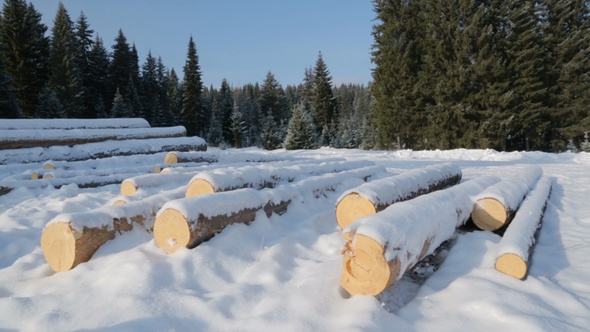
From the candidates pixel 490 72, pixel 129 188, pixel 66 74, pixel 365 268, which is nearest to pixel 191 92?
pixel 66 74

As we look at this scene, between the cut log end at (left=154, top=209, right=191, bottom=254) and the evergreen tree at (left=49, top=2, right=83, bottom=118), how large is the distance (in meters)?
32.3

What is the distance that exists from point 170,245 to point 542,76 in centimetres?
2579

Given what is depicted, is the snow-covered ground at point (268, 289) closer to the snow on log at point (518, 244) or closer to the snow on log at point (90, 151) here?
the snow on log at point (518, 244)

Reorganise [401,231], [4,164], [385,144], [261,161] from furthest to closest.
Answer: [385,144] → [261,161] → [4,164] → [401,231]

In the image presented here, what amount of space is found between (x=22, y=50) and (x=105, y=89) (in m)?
10.2

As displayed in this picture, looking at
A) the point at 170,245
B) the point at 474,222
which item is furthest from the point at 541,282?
the point at 170,245

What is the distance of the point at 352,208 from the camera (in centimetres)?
416

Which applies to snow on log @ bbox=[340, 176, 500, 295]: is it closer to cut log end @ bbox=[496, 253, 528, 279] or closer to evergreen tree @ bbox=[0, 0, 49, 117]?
cut log end @ bbox=[496, 253, 528, 279]

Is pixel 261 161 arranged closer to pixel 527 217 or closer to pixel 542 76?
pixel 527 217

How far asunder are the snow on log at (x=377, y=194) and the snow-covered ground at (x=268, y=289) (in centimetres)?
35

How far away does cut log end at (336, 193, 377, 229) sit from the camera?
407 centimetres

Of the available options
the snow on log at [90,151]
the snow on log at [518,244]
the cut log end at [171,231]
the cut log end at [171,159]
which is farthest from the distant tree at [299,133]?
the cut log end at [171,231]

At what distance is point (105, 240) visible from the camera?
3.42 meters

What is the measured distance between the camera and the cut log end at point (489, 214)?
432cm
